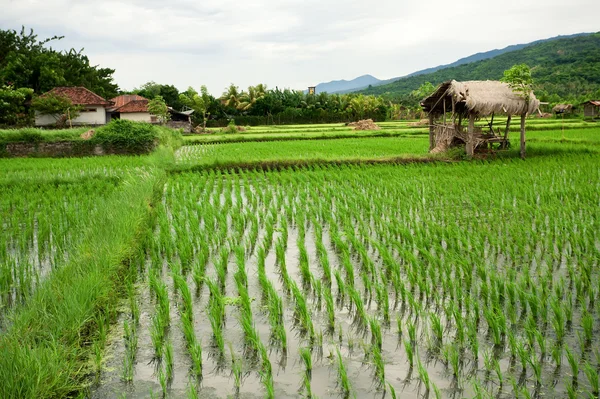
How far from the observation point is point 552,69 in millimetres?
57906

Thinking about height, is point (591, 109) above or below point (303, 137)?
above

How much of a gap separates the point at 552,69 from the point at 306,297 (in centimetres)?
6338

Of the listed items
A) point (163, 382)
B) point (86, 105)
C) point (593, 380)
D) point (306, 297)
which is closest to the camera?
point (593, 380)

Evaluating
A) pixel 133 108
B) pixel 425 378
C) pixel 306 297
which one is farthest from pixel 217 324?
pixel 133 108

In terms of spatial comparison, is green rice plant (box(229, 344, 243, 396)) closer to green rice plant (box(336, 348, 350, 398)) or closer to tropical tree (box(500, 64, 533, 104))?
green rice plant (box(336, 348, 350, 398))

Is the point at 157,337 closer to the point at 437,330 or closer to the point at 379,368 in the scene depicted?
the point at 379,368

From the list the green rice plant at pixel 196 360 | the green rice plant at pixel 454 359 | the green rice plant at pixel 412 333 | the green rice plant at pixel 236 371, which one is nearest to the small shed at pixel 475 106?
the green rice plant at pixel 412 333

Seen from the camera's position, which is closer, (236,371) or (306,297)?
(236,371)

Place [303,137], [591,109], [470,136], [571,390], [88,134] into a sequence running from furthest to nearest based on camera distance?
[591,109]
[303,137]
[88,134]
[470,136]
[571,390]

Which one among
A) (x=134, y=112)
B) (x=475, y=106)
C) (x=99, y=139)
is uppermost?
(x=134, y=112)

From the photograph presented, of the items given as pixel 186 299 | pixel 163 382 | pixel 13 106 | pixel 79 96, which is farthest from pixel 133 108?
pixel 163 382

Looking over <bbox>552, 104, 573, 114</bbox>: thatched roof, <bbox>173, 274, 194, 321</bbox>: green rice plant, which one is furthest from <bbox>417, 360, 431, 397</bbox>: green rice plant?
<bbox>552, 104, 573, 114</bbox>: thatched roof

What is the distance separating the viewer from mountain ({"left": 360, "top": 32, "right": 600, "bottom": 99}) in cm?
4909

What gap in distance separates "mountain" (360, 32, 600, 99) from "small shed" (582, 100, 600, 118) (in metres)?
2.08
